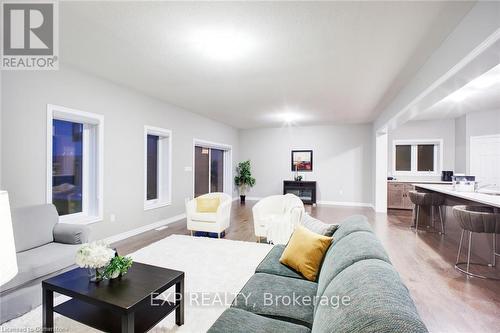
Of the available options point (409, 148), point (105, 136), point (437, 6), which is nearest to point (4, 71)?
point (105, 136)

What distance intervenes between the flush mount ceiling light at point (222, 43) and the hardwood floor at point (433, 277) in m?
3.00

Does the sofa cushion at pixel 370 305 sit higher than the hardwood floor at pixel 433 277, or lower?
higher

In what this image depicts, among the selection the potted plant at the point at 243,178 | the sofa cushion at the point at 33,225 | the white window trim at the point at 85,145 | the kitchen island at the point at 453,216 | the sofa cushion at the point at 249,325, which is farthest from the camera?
the potted plant at the point at 243,178

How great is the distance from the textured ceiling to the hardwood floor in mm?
2724

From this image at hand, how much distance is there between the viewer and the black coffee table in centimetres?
162

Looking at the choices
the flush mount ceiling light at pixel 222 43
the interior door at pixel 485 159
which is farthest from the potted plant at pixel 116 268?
the interior door at pixel 485 159

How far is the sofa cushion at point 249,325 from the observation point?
1.27 meters

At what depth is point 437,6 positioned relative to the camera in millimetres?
2201

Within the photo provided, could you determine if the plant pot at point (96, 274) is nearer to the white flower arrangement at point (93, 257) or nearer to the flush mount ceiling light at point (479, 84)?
the white flower arrangement at point (93, 257)

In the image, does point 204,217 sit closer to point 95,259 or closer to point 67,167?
point 67,167

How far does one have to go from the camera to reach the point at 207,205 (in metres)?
4.60

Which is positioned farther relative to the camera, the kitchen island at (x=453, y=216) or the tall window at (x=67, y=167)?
the tall window at (x=67, y=167)

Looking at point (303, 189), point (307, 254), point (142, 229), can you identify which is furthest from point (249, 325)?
point (303, 189)

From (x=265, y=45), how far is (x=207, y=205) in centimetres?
288
